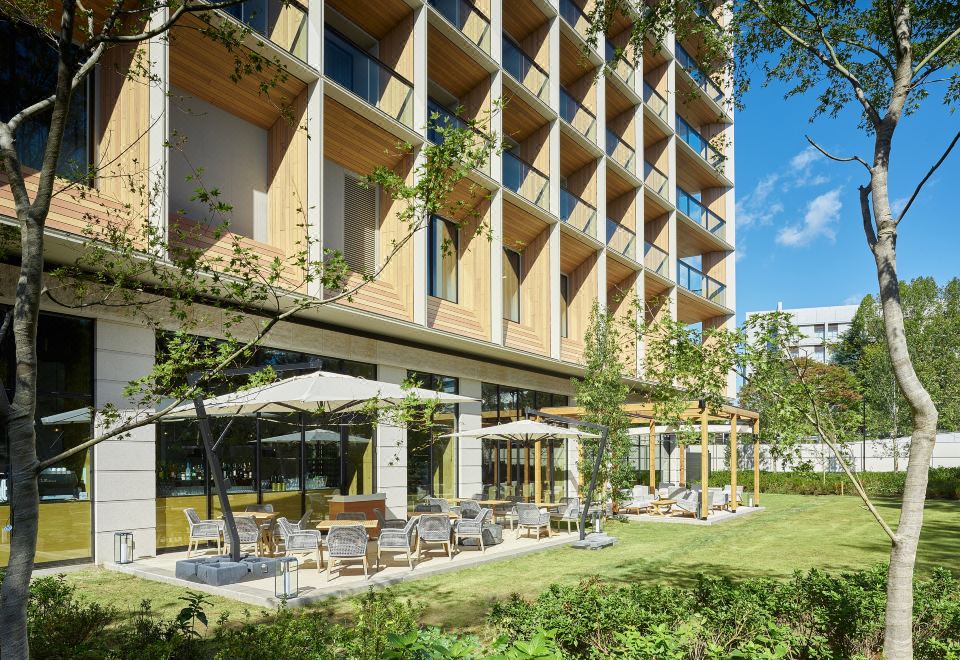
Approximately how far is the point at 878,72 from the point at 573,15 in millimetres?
20373

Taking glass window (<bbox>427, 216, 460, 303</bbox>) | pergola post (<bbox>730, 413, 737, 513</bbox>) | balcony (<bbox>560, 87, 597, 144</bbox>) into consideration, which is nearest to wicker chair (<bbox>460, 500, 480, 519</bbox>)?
glass window (<bbox>427, 216, 460, 303</bbox>)

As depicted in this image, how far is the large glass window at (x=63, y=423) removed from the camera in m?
12.0

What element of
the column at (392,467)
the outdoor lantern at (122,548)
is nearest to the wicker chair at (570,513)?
the column at (392,467)

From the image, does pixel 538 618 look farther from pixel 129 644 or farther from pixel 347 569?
pixel 347 569

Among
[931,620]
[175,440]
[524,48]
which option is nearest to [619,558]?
[931,620]

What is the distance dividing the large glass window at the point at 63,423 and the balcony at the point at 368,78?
336 inches

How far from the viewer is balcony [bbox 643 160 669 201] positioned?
31047mm

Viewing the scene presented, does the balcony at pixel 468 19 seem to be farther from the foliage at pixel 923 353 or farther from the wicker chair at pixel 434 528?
the foliage at pixel 923 353

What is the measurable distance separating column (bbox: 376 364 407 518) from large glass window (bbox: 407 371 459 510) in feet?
1.94

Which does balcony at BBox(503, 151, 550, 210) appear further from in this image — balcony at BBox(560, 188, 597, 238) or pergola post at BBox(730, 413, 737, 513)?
pergola post at BBox(730, 413, 737, 513)

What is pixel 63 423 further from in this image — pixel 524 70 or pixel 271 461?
pixel 524 70

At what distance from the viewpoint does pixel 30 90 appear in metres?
12.2

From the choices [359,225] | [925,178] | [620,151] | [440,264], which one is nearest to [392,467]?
[440,264]

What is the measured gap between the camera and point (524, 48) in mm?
25250
